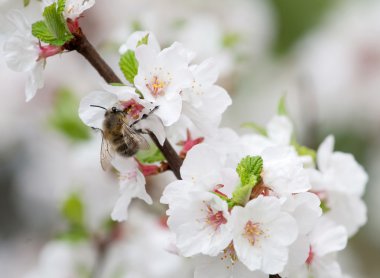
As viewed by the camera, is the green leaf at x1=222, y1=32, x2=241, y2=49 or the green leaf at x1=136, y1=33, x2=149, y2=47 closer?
the green leaf at x1=136, y1=33, x2=149, y2=47

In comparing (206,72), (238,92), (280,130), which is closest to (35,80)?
(206,72)

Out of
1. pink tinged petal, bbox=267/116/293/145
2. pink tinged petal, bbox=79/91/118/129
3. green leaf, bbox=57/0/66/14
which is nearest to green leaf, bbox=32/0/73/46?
green leaf, bbox=57/0/66/14

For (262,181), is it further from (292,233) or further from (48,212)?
(48,212)

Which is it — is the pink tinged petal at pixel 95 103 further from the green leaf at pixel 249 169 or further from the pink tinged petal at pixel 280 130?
the pink tinged petal at pixel 280 130

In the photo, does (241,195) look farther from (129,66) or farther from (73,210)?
(73,210)

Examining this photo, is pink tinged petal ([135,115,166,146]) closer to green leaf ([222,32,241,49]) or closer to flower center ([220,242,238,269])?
flower center ([220,242,238,269])

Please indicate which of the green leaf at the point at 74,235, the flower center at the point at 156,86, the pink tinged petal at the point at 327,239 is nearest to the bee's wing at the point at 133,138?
the flower center at the point at 156,86
